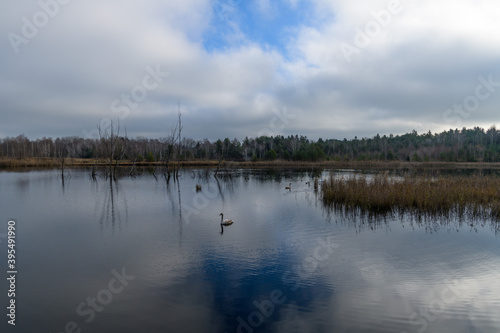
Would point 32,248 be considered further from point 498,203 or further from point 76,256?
point 498,203

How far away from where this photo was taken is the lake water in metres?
5.39

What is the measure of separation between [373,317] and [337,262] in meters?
2.67

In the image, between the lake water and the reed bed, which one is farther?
the reed bed

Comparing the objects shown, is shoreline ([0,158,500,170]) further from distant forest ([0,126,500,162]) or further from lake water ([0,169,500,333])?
lake water ([0,169,500,333])

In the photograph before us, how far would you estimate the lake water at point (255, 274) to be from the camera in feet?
17.7

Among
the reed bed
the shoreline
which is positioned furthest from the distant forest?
the reed bed

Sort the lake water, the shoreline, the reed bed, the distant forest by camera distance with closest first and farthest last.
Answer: the lake water < the reed bed < the shoreline < the distant forest

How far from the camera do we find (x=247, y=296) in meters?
6.22

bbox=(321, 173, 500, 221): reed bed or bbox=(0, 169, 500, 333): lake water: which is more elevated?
bbox=(321, 173, 500, 221): reed bed

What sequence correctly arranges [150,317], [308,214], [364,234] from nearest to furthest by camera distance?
1. [150,317]
2. [364,234]
3. [308,214]

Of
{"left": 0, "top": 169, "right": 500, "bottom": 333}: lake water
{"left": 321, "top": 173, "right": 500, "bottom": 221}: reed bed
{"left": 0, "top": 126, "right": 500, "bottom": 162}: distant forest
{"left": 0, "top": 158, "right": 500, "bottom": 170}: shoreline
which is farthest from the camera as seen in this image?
{"left": 0, "top": 126, "right": 500, "bottom": 162}: distant forest

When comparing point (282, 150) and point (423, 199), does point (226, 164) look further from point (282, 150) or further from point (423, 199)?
point (423, 199)

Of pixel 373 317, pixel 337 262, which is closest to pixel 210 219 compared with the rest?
pixel 337 262

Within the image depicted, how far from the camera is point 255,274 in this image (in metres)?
7.32
